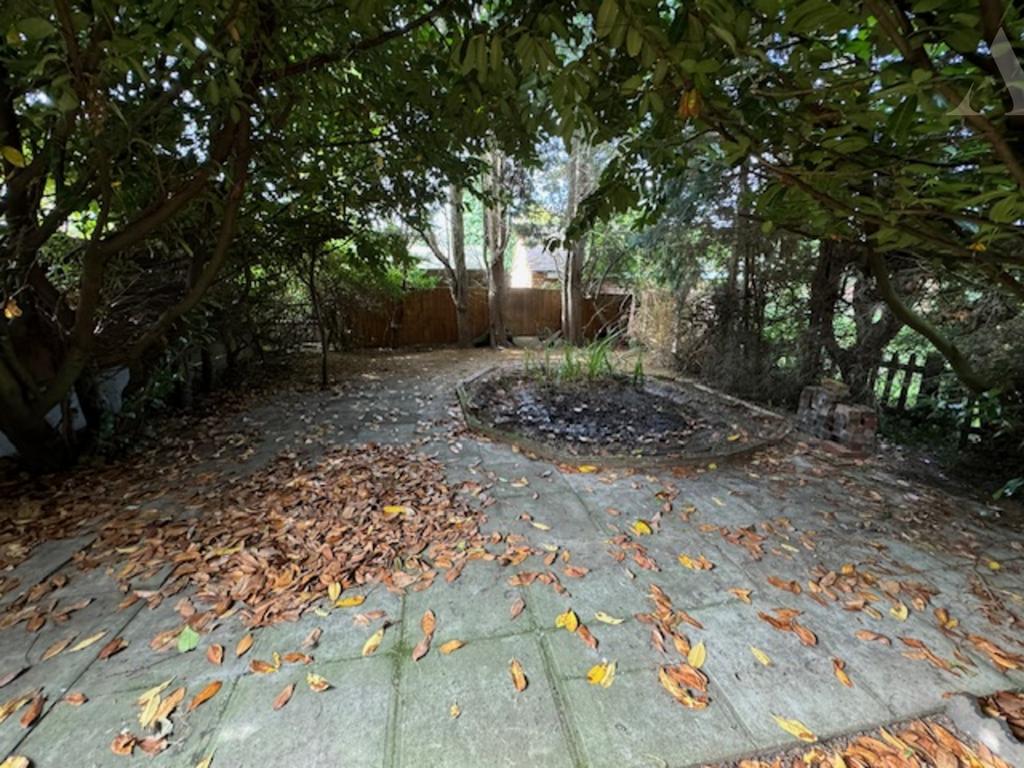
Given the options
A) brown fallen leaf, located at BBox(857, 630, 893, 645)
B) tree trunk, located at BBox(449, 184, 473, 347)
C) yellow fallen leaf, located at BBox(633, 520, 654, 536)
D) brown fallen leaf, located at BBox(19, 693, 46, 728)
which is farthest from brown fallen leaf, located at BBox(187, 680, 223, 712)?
tree trunk, located at BBox(449, 184, 473, 347)

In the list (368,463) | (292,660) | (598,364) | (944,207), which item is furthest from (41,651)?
(598,364)

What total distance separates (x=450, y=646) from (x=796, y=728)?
3.46 ft

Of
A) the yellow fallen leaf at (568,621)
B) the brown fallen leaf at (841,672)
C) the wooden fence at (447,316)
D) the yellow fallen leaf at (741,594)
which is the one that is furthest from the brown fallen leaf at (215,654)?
the wooden fence at (447,316)

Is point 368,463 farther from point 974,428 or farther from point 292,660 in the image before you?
point 974,428

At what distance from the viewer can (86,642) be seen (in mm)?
1549

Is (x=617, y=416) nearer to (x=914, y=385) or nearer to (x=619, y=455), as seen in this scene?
(x=619, y=455)

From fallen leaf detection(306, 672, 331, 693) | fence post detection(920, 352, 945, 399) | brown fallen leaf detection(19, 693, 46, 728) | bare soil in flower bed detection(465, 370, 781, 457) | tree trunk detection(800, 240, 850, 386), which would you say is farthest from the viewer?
tree trunk detection(800, 240, 850, 386)

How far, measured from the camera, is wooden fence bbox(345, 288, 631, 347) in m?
8.70

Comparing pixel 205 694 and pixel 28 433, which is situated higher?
pixel 28 433

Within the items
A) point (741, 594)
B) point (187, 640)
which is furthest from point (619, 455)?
point (187, 640)

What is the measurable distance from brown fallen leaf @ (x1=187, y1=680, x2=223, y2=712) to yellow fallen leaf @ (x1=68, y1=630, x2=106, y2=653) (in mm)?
552

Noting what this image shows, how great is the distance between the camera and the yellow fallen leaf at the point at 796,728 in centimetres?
123

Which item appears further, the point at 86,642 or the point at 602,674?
the point at 86,642

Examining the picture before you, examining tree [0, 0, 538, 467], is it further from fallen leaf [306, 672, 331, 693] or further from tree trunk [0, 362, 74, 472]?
fallen leaf [306, 672, 331, 693]
